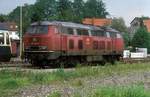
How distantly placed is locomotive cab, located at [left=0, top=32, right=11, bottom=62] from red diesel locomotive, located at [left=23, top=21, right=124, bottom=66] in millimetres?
3097

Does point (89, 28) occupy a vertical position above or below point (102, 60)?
above

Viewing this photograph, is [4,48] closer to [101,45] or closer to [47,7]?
[101,45]

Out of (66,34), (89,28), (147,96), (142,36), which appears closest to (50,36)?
(66,34)

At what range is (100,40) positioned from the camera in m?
36.7

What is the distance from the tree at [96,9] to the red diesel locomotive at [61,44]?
11542cm

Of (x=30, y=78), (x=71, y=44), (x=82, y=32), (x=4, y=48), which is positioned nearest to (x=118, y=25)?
(x=82, y=32)

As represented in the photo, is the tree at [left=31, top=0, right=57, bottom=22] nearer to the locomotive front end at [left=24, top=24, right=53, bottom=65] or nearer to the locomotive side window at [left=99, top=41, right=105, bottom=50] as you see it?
the locomotive side window at [left=99, top=41, right=105, bottom=50]

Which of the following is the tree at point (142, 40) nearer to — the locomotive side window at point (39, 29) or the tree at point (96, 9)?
the tree at point (96, 9)

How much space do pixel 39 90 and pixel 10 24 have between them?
117622 millimetres

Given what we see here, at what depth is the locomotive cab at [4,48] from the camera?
3412 cm

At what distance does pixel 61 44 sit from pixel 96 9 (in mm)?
123138

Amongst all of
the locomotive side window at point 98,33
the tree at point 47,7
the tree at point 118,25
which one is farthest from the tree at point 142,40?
the locomotive side window at point 98,33

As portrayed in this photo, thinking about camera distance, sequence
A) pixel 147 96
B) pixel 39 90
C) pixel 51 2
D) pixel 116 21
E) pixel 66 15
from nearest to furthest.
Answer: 1. pixel 147 96
2. pixel 39 90
3. pixel 66 15
4. pixel 116 21
5. pixel 51 2

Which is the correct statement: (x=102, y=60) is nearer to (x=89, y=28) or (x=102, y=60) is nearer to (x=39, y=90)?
(x=89, y=28)
